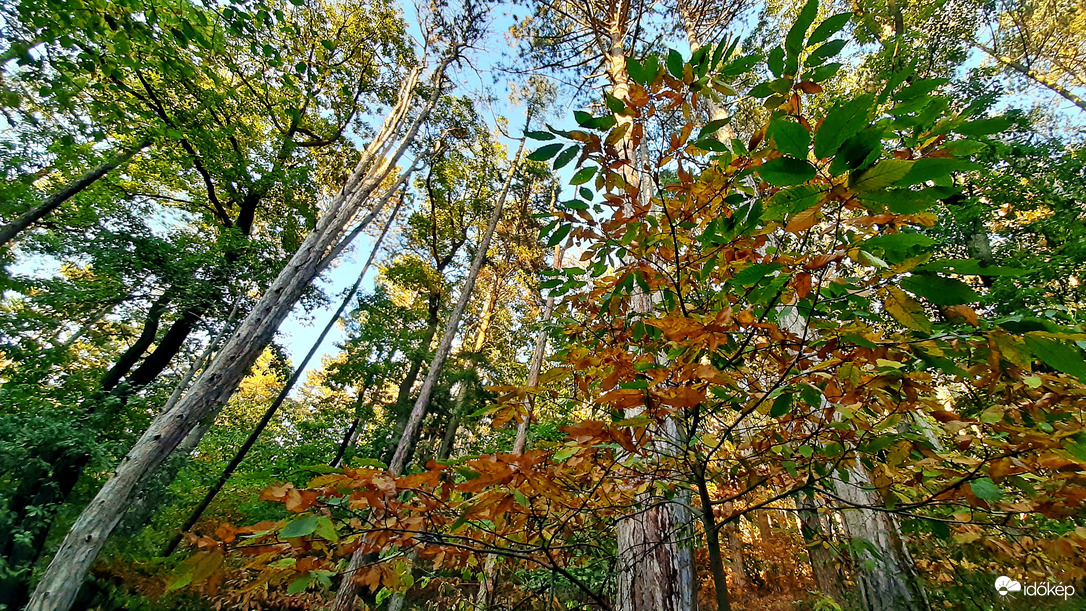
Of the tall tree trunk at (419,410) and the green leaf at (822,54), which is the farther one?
the tall tree trunk at (419,410)

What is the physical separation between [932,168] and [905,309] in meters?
0.27

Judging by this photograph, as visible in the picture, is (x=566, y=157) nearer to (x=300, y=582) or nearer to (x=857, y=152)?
(x=857, y=152)

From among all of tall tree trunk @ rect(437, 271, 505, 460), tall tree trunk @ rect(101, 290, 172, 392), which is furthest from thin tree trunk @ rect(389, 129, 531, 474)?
tall tree trunk @ rect(101, 290, 172, 392)

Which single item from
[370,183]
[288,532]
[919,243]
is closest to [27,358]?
[370,183]

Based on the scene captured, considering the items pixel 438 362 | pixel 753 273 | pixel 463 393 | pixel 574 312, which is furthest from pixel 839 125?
pixel 463 393

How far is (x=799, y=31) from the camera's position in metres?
0.71

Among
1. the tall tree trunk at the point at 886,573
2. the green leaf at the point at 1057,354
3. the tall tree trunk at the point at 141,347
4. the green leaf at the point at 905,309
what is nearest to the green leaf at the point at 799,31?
the green leaf at the point at 905,309

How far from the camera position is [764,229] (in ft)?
3.33

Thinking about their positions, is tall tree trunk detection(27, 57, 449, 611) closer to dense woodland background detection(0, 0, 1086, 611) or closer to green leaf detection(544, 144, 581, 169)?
dense woodland background detection(0, 0, 1086, 611)

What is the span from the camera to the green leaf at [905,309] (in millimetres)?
678

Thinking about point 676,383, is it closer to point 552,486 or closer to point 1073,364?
point 552,486

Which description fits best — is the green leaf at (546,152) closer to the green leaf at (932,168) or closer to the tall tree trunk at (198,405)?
the green leaf at (932,168)

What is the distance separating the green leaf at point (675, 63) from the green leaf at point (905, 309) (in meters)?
0.58

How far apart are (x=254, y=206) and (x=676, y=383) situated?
10640 millimetres
